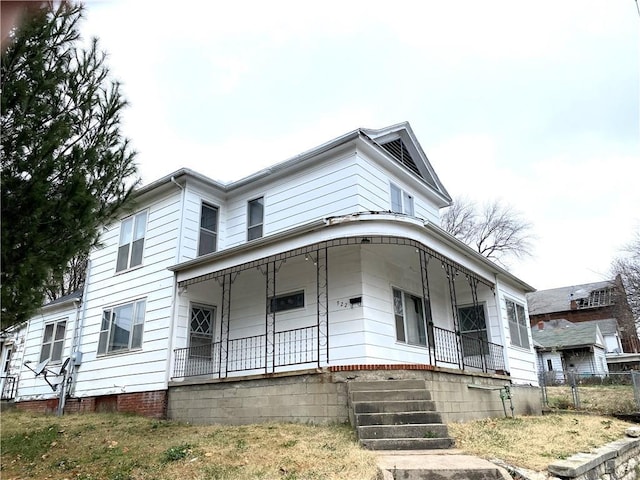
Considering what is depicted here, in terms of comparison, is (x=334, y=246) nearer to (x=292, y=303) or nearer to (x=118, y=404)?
(x=292, y=303)

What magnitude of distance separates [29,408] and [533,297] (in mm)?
42195

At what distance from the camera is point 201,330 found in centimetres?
1155

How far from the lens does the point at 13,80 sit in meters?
4.48

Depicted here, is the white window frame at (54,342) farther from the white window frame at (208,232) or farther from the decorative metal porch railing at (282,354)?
the decorative metal porch railing at (282,354)

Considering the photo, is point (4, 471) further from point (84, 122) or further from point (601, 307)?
point (601, 307)

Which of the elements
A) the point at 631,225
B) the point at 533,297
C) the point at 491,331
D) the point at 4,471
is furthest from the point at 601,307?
the point at 4,471

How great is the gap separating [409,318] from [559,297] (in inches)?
1538

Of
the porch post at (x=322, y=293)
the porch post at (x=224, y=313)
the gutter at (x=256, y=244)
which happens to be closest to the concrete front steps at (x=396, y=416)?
the porch post at (x=322, y=293)

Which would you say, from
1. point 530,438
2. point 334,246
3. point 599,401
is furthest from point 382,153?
point 599,401

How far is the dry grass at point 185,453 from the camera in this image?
5.39 meters

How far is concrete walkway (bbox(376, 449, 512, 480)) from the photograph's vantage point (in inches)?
194

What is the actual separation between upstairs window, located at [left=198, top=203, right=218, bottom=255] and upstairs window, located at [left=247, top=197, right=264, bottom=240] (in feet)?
3.26

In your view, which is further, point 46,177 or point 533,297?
point 533,297

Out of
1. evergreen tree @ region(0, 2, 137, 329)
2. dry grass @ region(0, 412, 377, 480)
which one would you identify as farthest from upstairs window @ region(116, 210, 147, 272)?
evergreen tree @ region(0, 2, 137, 329)
